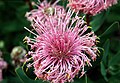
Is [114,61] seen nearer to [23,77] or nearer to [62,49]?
[62,49]

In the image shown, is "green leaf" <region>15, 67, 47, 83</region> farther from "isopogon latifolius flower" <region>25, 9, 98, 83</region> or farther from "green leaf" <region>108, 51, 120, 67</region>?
"green leaf" <region>108, 51, 120, 67</region>

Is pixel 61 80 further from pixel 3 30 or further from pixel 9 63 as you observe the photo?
pixel 3 30

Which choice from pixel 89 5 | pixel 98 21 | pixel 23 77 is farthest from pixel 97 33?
pixel 23 77

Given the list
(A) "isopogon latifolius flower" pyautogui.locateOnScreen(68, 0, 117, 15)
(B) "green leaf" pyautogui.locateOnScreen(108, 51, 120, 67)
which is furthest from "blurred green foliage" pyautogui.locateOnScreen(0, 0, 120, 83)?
(A) "isopogon latifolius flower" pyautogui.locateOnScreen(68, 0, 117, 15)

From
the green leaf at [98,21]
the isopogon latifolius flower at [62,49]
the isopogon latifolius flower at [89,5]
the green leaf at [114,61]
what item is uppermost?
the isopogon latifolius flower at [89,5]

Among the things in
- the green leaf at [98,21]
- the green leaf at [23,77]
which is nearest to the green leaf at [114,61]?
the green leaf at [98,21]

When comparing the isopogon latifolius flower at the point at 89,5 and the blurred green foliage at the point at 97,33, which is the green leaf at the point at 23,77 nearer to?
the blurred green foliage at the point at 97,33
